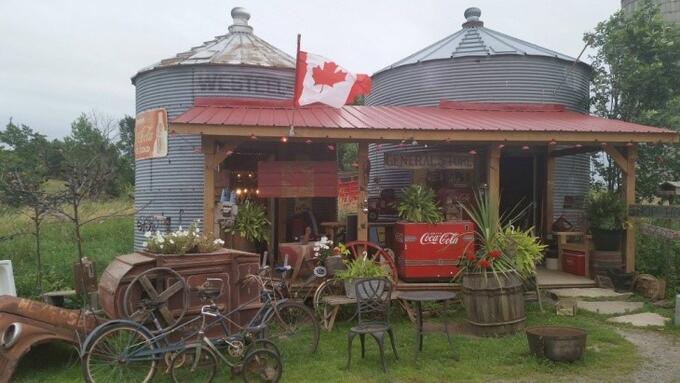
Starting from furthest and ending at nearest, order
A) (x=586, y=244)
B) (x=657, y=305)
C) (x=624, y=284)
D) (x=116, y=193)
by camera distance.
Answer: (x=116, y=193) < (x=586, y=244) < (x=624, y=284) < (x=657, y=305)

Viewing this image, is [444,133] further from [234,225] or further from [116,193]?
[116,193]

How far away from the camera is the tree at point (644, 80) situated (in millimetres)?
11648

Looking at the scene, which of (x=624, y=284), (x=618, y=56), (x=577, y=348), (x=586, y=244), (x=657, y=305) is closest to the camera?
(x=577, y=348)

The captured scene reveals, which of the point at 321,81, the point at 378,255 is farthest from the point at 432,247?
the point at 321,81

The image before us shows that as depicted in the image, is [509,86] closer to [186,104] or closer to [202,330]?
[186,104]

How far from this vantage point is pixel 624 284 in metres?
8.81

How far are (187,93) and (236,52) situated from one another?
5.32 ft

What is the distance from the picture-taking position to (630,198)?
9.17m

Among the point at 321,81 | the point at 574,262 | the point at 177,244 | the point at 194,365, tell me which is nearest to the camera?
the point at 194,365

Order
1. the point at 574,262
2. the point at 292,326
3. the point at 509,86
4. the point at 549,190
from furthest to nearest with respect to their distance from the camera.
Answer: the point at 509,86
the point at 549,190
the point at 574,262
the point at 292,326

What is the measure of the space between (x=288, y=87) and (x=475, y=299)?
7.54 meters

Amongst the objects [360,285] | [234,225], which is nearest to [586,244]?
[360,285]

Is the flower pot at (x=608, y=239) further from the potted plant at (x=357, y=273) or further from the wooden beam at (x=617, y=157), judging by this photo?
the potted plant at (x=357, y=273)

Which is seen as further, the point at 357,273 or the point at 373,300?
the point at 357,273
